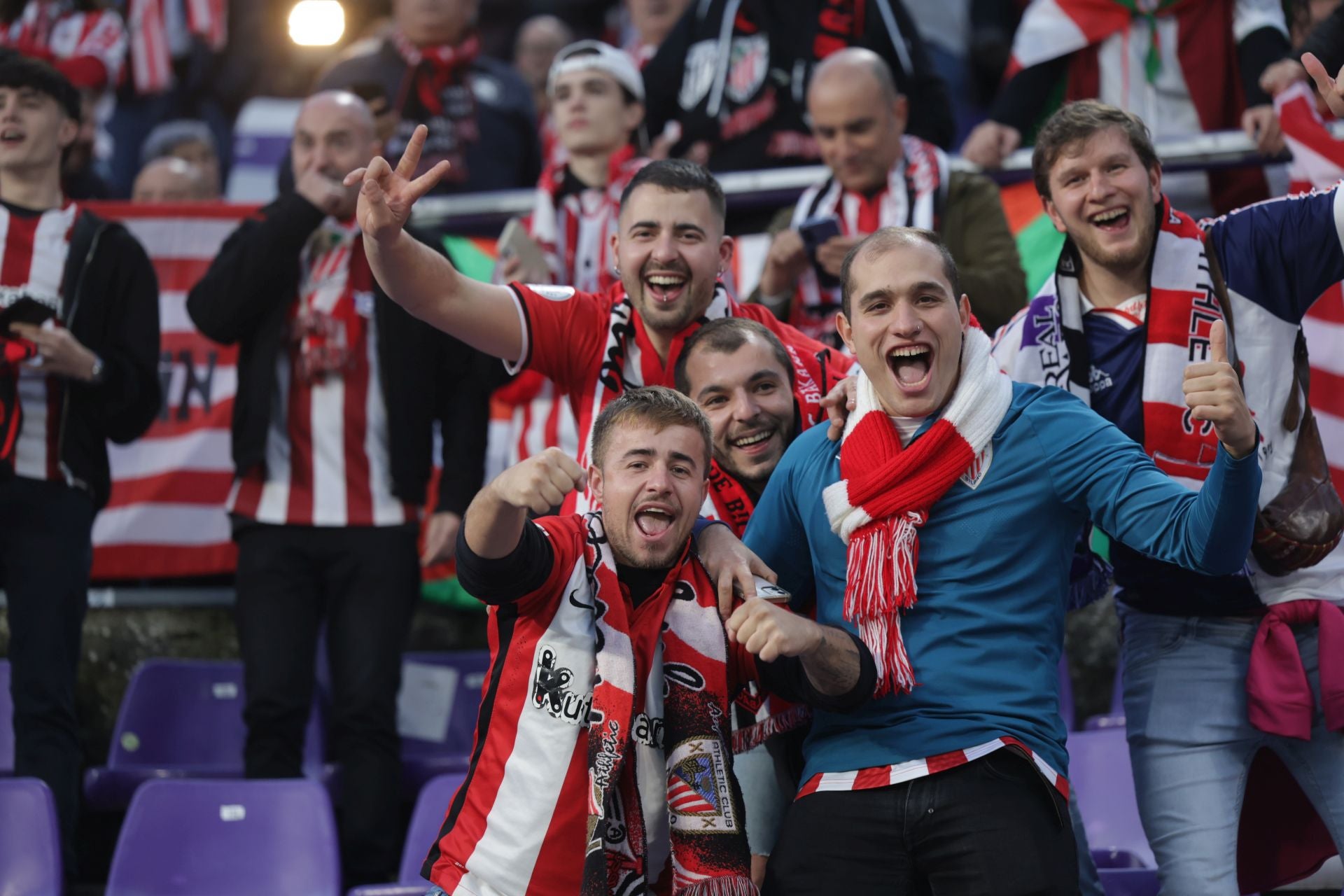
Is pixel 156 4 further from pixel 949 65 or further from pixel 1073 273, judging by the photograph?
pixel 1073 273

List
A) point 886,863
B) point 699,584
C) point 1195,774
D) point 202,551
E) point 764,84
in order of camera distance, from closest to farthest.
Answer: point 886,863
point 699,584
point 1195,774
point 202,551
point 764,84

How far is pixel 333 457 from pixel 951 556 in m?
2.43

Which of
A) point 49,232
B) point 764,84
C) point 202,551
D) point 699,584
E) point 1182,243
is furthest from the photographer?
point 764,84

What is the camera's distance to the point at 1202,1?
533 centimetres

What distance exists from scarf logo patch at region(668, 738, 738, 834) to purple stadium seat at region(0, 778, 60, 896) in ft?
5.97

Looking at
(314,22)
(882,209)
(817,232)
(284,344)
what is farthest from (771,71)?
(284,344)

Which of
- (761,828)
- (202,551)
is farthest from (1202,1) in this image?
(202,551)

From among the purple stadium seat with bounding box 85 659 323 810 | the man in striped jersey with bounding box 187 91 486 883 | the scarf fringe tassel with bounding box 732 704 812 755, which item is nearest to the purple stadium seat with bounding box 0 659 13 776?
the purple stadium seat with bounding box 85 659 323 810

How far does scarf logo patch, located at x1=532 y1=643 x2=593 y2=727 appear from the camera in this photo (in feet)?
9.04

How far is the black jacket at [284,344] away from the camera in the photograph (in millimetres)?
4633

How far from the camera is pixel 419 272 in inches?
127

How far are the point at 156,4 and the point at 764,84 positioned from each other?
11.1ft

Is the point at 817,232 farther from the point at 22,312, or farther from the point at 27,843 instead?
the point at 27,843

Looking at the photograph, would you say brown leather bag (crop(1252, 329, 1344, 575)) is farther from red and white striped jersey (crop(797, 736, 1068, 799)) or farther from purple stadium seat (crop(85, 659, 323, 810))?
purple stadium seat (crop(85, 659, 323, 810))
